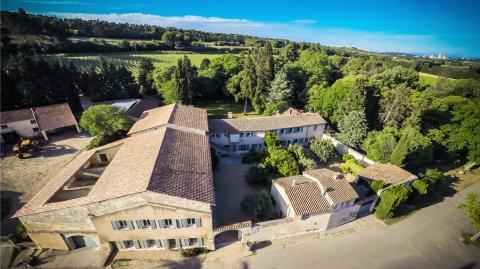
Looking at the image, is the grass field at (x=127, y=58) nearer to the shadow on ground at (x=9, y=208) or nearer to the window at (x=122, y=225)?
the shadow on ground at (x=9, y=208)

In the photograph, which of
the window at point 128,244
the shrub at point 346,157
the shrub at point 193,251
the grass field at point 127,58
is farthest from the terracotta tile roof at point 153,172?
the grass field at point 127,58

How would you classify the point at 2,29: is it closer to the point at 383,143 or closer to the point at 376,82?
the point at 383,143

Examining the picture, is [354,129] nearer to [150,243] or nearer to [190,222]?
[190,222]

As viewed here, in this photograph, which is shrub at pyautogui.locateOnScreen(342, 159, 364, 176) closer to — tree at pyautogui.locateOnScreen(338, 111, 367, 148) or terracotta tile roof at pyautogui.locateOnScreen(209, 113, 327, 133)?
tree at pyautogui.locateOnScreen(338, 111, 367, 148)

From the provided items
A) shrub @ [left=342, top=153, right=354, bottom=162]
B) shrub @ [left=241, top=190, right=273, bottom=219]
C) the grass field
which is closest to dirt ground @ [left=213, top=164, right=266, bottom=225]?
A: shrub @ [left=241, top=190, right=273, bottom=219]

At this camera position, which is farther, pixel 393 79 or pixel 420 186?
pixel 393 79

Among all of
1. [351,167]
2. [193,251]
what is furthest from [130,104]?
[351,167]
